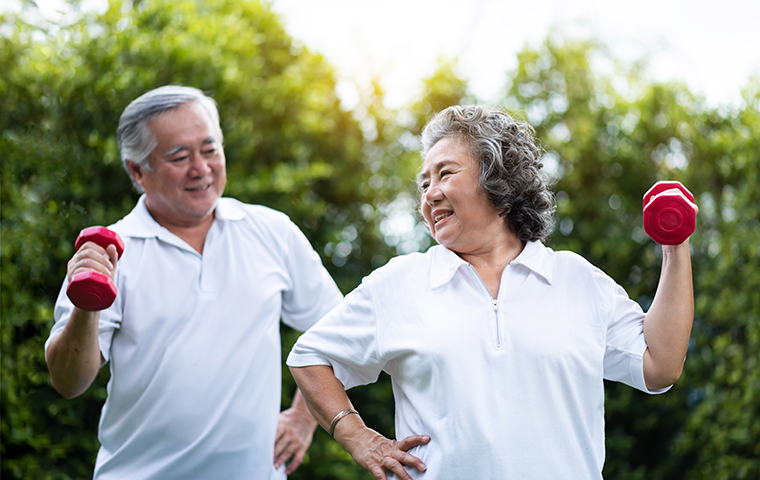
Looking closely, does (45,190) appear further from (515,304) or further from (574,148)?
(574,148)

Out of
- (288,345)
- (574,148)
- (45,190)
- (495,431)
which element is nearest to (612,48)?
(574,148)

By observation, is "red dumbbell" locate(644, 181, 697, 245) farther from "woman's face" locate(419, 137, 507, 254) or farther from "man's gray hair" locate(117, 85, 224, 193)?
"man's gray hair" locate(117, 85, 224, 193)

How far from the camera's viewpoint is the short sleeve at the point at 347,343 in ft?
6.34

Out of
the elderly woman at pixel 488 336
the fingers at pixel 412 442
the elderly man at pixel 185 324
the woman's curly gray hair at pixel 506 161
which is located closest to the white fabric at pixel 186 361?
the elderly man at pixel 185 324

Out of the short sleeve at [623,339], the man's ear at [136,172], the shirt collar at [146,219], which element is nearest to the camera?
the short sleeve at [623,339]

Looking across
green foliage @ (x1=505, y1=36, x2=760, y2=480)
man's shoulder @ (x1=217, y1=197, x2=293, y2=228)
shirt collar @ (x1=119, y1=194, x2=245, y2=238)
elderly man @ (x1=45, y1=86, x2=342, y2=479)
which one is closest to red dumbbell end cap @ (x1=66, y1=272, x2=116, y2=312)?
elderly man @ (x1=45, y1=86, x2=342, y2=479)

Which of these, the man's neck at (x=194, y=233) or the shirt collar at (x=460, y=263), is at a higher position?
the man's neck at (x=194, y=233)

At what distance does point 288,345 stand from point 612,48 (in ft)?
26.7

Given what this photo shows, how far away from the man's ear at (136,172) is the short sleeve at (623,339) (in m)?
Result: 1.78

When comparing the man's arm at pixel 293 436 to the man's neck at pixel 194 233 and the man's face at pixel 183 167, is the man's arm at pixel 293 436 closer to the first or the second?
the man's neck at pixel 194 233

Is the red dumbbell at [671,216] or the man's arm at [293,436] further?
the man's arm at [293,436]

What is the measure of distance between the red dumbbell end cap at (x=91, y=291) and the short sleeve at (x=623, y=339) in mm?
1495

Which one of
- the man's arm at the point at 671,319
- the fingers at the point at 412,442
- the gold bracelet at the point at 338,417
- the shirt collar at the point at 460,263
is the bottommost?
the fingers at the point at 412,442

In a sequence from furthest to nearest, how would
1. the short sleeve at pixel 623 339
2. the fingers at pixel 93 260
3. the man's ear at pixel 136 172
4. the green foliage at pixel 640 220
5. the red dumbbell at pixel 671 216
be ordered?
1. the green foliage at pixel 640 220
2. the man's ear at pixel 136 172
3. the fingers at pixel 93 260
4. the short sleeve at pixel 623 339
5. the red dumbbell at pixel 671 216
